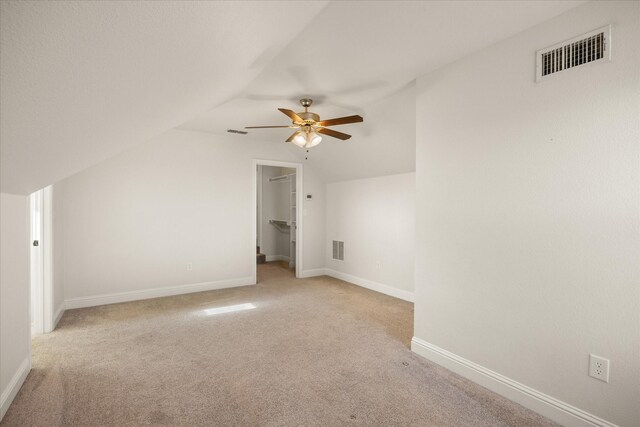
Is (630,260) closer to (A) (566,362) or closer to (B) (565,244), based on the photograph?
(B) (565,244)

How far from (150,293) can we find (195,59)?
403cm

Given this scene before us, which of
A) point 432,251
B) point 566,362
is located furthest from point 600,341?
point 432,251

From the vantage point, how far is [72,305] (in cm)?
398

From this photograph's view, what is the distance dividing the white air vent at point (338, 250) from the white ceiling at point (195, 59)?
8.62 ft

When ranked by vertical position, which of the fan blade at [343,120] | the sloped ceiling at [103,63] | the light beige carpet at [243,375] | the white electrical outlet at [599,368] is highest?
the fan blade at [343,120]

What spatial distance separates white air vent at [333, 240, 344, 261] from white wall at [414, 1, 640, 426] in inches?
121

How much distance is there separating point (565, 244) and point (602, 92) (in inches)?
35.3

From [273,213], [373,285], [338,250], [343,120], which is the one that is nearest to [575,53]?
[343,120]

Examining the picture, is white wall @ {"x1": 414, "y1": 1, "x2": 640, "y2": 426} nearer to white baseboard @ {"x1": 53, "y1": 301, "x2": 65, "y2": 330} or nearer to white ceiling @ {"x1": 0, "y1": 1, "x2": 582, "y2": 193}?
white ceiling @ {"x1": 0, "y1": 1, "x2": 582, "y2": 193}

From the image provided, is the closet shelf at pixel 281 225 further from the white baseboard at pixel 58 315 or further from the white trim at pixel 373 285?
the white baseboard at pixel 58 315

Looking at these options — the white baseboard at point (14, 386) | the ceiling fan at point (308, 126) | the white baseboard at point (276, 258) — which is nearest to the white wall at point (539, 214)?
the ceiling fan at point (308, 126)

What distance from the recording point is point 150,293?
448 cm

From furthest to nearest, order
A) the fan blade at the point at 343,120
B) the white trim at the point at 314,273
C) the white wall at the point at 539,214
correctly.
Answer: the white trim at the point at 314,273 → the fan blade at the point at 343,120 → the white wall at the point at 539,214

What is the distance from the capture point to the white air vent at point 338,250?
582 cm
